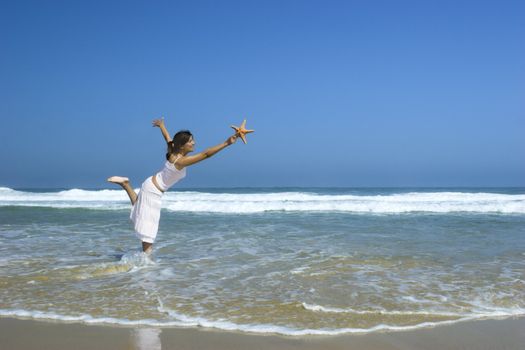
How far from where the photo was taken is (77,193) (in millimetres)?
36844

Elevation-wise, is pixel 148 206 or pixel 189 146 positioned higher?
pixel 189 146

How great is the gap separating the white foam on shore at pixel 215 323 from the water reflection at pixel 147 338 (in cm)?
15

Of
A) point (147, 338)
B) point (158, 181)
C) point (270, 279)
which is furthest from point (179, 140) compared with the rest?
point (147, 338)

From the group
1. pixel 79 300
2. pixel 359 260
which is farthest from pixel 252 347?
pixel 359 260

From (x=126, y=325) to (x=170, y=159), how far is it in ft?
8.30

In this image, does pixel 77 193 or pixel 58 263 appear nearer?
pixel 58 263

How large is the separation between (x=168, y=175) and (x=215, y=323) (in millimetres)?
2643

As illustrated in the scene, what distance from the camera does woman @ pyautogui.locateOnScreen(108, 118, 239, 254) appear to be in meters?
5.62

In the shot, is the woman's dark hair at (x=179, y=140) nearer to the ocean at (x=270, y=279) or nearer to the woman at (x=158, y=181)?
the woman at (x=158, y=181)

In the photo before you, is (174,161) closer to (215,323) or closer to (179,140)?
(179,140)

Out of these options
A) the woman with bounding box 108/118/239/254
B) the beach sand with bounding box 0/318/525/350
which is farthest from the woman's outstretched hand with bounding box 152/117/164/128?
the beach sand with bounding box 0/318/525/350

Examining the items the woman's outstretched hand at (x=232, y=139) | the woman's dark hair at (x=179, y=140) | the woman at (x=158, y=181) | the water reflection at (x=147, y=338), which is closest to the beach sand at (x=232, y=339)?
the water reflection at (x=147, y=338)

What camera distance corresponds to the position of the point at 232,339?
3.31 meters

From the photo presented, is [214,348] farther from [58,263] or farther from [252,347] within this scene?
[58,263]
